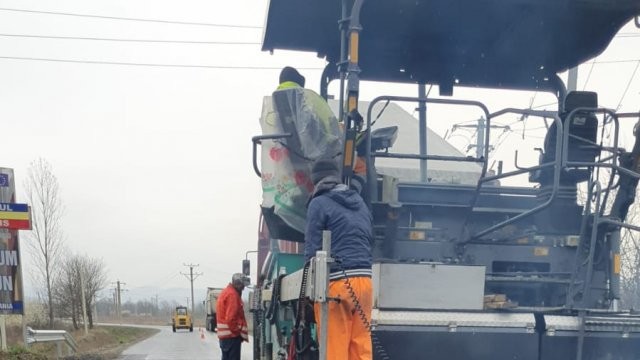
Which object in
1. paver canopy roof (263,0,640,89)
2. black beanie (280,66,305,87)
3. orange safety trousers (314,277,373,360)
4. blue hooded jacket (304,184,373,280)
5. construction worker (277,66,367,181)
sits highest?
paver canopy roof (263,0,640,89)

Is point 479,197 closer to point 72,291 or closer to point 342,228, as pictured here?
point 342,228

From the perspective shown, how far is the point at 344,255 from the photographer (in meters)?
4.18

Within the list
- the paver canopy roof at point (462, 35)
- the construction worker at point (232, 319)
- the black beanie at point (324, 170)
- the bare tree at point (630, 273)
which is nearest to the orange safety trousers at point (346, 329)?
the black beanie at point (324, 170)

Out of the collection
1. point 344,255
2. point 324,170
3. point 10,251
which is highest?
point 324,170

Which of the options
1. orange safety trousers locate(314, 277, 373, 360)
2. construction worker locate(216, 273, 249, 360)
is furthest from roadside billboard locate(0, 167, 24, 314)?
orange safety trousers locate(314, 277, 373, 360)

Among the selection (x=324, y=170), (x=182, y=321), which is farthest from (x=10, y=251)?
(x=182, y=321)

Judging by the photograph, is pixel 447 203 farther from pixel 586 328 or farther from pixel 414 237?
pixel 586 328

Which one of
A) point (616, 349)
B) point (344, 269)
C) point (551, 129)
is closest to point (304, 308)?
point (344, 269)

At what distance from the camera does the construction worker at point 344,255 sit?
4043 mm

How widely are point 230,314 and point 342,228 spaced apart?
5.06 m

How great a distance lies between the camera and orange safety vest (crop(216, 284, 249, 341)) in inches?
349

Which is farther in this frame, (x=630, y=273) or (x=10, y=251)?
(x=10, y=251)

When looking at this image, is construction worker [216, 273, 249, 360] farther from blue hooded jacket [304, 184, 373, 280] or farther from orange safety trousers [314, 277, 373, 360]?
orange safety trousers [314, 277, 373, 360]

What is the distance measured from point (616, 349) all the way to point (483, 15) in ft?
8.24
